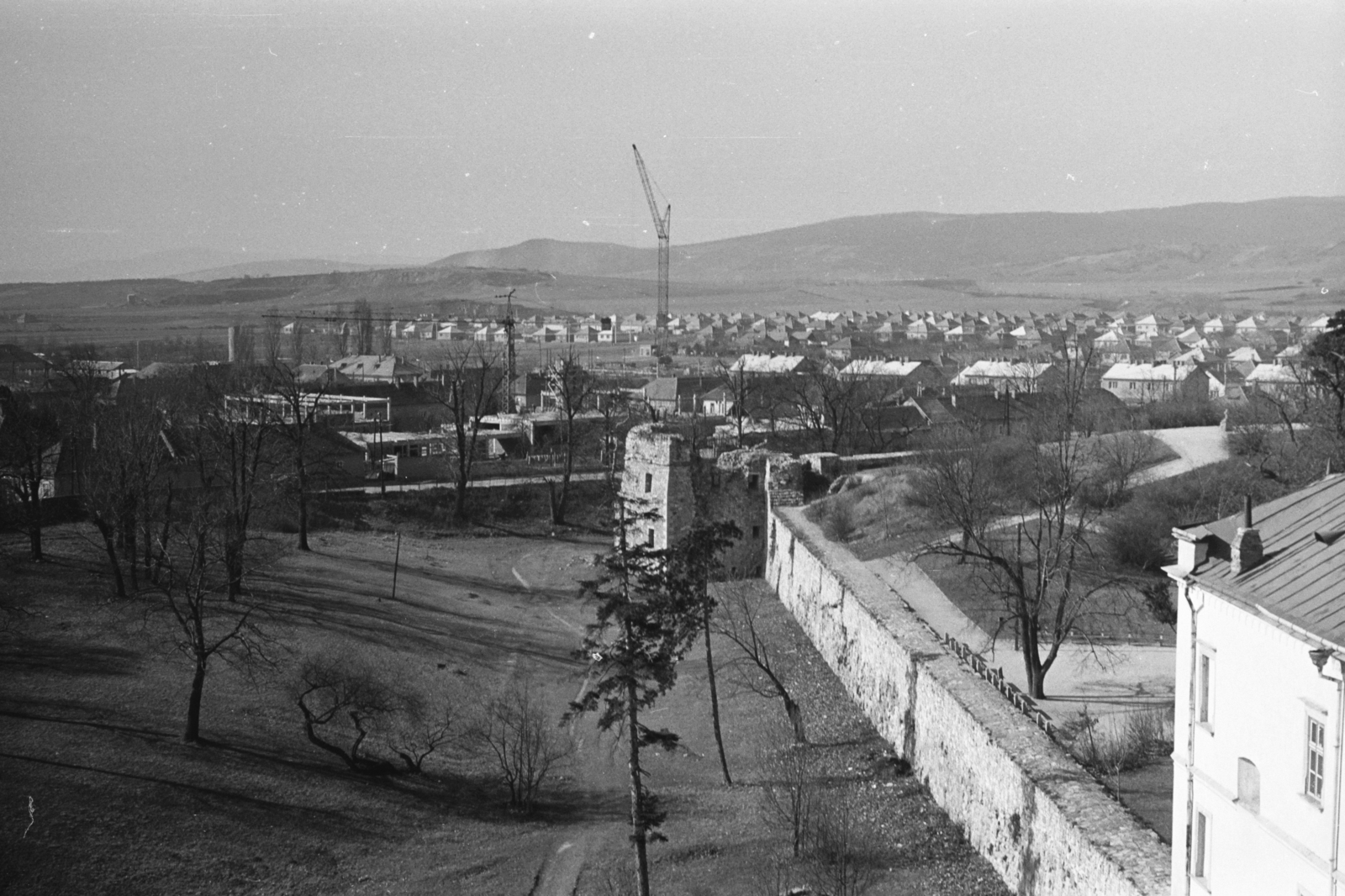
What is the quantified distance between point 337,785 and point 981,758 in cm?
918

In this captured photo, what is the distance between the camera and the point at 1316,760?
843cm

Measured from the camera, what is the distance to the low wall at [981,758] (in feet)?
37.6

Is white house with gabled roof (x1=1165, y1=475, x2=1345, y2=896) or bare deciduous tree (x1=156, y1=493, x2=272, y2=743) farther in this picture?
bare deciduous tree (x1=156, y1=493, x2=272, y2=743)

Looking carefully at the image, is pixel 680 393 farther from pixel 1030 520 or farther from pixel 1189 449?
pixel 1030 520

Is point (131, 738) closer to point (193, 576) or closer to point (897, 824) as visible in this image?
point (193, 576)

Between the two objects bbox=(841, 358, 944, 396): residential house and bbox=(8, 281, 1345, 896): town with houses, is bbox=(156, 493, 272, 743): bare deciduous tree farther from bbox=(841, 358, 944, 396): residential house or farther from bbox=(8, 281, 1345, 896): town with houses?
bbox=(841, 358, 944, 396): residential house

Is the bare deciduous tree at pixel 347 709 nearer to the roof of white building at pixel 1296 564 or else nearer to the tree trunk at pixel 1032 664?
the tree trunk at pixel 1032 664

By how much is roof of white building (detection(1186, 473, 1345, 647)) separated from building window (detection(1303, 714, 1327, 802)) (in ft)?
1.89

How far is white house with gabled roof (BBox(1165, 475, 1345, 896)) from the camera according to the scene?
8.31 meters

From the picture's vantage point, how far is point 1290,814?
867cm

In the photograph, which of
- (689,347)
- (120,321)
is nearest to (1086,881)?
(689,347)

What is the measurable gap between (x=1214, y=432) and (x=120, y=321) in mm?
109314

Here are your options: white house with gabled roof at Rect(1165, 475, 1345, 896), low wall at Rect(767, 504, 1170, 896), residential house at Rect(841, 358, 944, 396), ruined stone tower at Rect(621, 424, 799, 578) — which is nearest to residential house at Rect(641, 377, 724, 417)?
residential house at Rect(841, 358, 944, 396)

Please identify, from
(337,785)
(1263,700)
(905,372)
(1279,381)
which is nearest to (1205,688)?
(1263,700)
